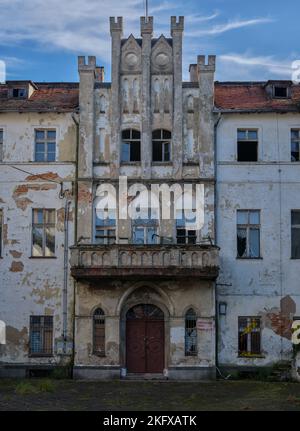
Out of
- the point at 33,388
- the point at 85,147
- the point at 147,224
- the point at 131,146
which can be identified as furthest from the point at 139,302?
the point at 85,147

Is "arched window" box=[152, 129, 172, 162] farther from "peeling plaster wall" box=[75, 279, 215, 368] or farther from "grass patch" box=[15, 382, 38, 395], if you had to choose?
"grass patch" box=[15, 382, 38, 395]

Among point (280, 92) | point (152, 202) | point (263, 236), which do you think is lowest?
point (263, 236)

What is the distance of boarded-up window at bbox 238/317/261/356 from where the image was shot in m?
30.0

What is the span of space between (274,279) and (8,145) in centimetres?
1197

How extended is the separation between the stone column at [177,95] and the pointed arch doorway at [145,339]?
556 centimetres

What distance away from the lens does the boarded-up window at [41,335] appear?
30125 mm

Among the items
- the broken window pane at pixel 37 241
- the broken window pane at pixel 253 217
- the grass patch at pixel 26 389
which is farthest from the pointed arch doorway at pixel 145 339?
the broken window pane at pixel 253 217

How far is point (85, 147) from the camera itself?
101 feet

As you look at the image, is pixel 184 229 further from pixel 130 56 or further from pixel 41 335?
pixel 130 56

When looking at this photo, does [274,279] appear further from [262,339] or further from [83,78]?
[83,78]

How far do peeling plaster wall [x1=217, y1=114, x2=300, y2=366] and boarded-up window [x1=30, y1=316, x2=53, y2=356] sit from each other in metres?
6.72

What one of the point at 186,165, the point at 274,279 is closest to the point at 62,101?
the point at 186,165

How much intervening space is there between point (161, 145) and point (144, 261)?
5194 mm

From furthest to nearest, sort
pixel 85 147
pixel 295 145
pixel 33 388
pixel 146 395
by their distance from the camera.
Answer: pixel 295 145 < pixel 85 147 < pixel 33 388 < pixel 146 395
